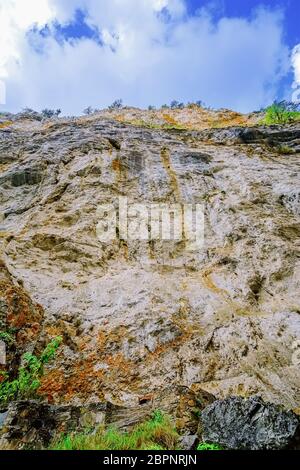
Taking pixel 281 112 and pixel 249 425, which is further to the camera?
pixel 281 112

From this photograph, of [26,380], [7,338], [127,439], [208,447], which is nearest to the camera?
[208,447]

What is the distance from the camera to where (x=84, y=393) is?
23.8ft

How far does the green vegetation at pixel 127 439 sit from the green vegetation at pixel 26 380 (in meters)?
1.61

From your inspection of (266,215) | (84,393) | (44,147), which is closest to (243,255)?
(266,215)

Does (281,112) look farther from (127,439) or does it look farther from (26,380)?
(127,439)

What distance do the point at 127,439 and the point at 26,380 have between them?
257 centimetres

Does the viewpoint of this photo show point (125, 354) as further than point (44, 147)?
No

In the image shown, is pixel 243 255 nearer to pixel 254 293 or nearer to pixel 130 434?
pixel 254 293

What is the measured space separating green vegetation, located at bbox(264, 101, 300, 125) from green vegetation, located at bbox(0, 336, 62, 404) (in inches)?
946

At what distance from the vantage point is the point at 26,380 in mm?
6617

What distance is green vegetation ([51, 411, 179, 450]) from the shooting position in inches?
188

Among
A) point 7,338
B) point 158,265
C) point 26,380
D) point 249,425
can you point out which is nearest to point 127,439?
point 249,425

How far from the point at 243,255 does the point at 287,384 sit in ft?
16.0
